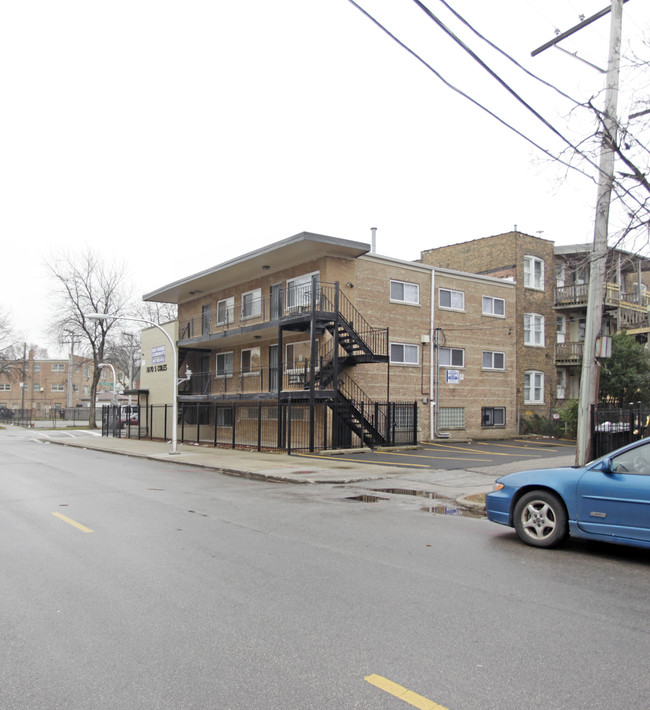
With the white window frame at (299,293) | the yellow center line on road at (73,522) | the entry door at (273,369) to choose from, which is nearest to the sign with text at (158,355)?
the entry door at (273,369)

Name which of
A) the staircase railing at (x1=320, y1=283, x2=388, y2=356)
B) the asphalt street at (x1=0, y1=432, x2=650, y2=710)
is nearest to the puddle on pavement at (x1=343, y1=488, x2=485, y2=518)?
the asphalt street at (x1=0, y1=432, x2=650, y2=710)

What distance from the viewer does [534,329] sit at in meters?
31.5

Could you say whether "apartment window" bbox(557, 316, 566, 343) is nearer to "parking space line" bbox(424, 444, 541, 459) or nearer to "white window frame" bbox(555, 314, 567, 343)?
"white window frame" bbox(555, 314, 567, 343)

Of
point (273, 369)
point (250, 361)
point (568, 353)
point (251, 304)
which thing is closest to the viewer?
point (273, 369)

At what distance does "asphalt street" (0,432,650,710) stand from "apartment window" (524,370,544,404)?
23.6m

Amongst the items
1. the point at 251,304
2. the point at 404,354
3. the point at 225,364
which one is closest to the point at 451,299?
the point at 404,354

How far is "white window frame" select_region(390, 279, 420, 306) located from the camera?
A: 25516mm

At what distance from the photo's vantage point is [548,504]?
724 cm

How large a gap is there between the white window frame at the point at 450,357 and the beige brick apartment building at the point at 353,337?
0.20ft

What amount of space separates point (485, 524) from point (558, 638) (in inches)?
182

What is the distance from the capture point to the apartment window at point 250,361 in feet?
93.2

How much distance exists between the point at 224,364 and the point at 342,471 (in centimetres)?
1651

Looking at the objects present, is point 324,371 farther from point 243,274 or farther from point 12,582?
point 12,582

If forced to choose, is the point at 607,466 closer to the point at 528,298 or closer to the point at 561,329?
the point at 528,298
